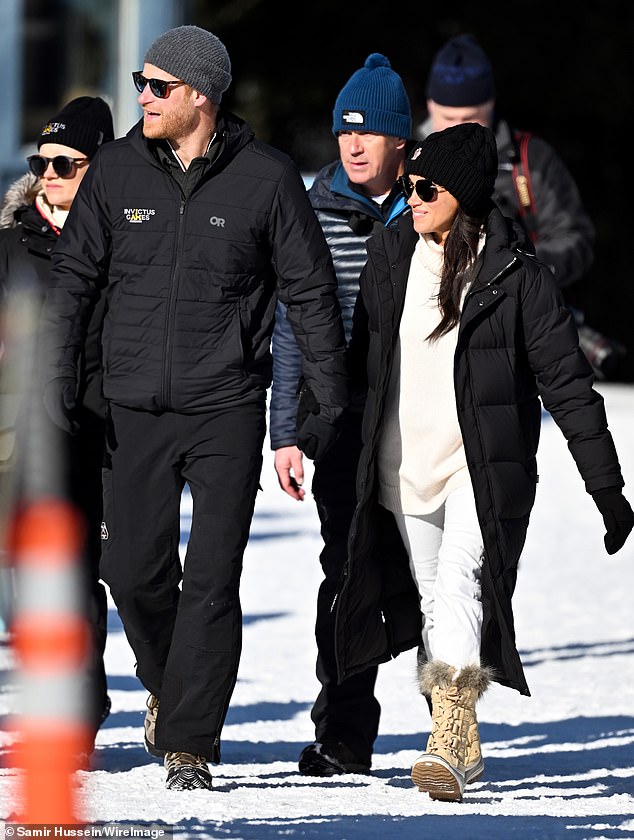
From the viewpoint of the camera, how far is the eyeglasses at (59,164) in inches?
247

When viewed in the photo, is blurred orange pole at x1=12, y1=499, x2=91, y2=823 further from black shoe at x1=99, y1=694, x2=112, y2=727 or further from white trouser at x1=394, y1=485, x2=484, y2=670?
black shoe at x1=99, y1=694, x2=112, y2=727

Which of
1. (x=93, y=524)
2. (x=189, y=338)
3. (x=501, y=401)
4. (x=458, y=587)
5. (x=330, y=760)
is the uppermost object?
(x=189, y=338)

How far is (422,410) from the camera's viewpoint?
19.0ft

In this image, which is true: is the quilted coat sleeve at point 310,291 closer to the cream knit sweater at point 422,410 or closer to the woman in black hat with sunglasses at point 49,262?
the cream knit sweater at point 422,410

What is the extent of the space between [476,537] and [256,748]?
54.1 inches

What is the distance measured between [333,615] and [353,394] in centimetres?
64

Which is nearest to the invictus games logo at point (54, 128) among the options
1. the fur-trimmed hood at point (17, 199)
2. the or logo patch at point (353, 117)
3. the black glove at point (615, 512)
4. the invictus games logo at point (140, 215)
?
the fur-trimmed hood at point (17, 199)

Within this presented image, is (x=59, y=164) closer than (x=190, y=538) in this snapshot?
No

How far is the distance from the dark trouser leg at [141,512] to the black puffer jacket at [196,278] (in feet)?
0.30

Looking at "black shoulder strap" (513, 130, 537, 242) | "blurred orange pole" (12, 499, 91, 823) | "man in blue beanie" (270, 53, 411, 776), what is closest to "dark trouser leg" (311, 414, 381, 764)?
"man in blue beanie" (270, 53, 411, 776)

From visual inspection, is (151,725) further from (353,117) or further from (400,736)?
(353,117)

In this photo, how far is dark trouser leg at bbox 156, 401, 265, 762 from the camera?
5668mm

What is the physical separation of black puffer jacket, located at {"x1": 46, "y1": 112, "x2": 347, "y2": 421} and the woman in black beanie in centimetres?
Result: 21

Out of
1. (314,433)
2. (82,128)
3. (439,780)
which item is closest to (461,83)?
(82,128)
